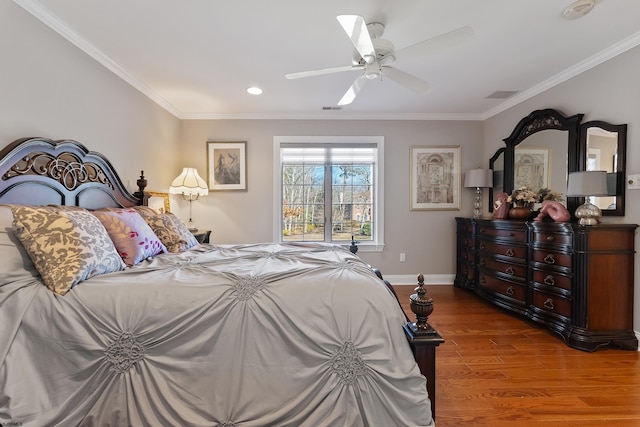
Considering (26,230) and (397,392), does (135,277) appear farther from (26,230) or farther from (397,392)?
(397,392)

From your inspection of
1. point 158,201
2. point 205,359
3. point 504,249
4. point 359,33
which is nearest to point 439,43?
point 359,33

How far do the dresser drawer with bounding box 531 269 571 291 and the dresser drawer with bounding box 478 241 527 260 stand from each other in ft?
0.72

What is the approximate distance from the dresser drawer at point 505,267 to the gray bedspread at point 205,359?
235 cm

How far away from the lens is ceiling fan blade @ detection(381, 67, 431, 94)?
2.17 metres

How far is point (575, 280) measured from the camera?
2.44m

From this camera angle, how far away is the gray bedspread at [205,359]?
1.24 meters

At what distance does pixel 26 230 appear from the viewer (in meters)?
1.43

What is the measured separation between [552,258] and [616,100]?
150cm

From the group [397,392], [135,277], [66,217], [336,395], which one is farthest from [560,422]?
[66,217]

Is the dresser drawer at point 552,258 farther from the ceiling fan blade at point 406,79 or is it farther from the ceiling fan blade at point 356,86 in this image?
the ceiling fan blade at point 356,86

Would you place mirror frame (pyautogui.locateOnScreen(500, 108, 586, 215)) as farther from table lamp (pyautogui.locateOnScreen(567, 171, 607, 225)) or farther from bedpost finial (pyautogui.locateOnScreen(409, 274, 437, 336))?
bedpost finial (pyautogui.locateOnScreen(409, 274, 437, 336))

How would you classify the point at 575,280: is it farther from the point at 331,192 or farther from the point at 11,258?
the point at 11,258

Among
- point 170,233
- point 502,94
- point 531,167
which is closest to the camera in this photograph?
point 170,233

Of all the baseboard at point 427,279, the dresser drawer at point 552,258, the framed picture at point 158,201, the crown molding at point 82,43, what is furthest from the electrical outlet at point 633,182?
the crown molding at point 82,43
